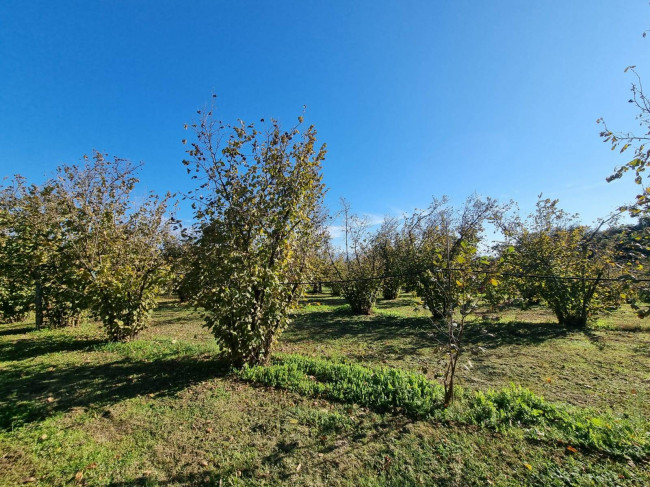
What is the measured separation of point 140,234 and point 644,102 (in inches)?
425

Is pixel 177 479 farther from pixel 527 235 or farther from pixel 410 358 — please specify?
pixel 527 235

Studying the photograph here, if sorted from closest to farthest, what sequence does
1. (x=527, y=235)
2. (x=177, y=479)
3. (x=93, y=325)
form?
(x=177, y=479)
(x=93, y=325)
(x=527, y=235)

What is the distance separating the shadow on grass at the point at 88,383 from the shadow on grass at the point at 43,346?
4.42 feet

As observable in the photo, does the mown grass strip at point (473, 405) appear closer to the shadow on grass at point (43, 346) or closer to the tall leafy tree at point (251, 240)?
the tall leafy tree at point (251, 240)

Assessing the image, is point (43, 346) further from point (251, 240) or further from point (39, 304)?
point (251, 240)

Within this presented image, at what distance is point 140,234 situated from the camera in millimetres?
8469

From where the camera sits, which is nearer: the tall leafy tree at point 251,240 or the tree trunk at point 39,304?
the tall leafy tree at point 251,240

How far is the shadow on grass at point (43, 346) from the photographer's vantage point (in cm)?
659

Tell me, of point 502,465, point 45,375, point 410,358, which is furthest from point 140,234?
point 502,465

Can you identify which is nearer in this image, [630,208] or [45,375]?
[630,208]

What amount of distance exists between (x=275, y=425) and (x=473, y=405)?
8.97 ft

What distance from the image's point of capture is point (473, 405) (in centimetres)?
388

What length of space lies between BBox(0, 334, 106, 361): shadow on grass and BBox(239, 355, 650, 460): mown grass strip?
5.27 metres

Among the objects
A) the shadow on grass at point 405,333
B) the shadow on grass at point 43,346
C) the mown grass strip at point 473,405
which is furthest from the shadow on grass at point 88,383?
the shadow on grass at point 405,333
